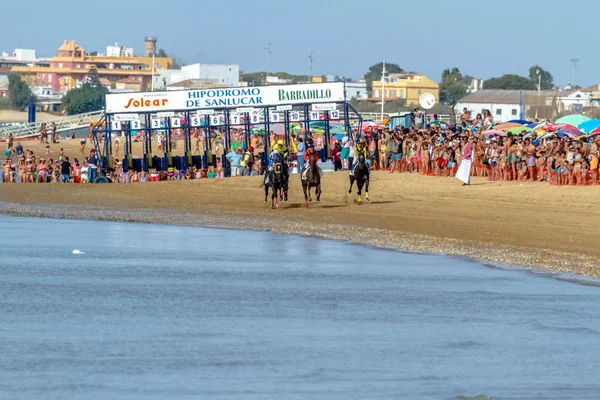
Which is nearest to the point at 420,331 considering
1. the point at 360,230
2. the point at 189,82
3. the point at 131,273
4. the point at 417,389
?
the point at 417,389

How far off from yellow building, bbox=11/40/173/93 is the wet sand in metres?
122

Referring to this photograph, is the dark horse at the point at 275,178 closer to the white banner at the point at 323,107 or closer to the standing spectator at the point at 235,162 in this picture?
the standing spectator at the point at 235,162

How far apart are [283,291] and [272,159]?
1196 centimetres

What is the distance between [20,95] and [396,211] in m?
134

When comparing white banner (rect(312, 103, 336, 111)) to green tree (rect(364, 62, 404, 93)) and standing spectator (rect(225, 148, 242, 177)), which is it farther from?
green tree (rect(364, 62, 404, 93))

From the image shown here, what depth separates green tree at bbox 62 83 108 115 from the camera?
13388cm

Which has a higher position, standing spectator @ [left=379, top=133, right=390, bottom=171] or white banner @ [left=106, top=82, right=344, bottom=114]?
white banner @ [left=106, top=82, right=344, bottom=114]

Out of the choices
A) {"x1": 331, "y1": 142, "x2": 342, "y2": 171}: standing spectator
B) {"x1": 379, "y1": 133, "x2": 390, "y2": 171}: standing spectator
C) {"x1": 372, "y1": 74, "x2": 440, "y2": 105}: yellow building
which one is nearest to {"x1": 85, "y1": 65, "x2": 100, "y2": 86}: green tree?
{"x1": 372, "y1": 74, "x2": 440, "y2": 105}: yellow building

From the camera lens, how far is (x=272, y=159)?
28.4 m

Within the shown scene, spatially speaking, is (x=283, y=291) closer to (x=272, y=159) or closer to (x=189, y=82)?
(x=272, y=159)

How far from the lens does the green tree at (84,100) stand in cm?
13388

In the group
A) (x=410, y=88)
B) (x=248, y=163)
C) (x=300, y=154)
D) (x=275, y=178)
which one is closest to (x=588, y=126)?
(x=300, y=154)

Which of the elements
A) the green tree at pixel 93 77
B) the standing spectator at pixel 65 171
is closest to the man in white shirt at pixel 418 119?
the standing spectator at pixel 65 171

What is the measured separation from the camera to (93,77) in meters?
A: 154
